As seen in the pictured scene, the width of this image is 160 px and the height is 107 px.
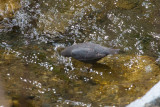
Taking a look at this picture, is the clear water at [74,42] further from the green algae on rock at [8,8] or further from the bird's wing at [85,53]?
the bird's wing at [85,53]

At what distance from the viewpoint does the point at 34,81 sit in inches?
182

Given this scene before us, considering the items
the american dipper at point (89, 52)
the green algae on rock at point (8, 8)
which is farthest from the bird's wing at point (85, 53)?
the green algae on rock at point (8, 8)

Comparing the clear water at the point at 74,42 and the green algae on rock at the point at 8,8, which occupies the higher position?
the green algae on rock at the point at 8,8

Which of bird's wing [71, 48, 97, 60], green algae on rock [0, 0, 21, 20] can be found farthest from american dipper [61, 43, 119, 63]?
green algae on rock [0, 0, 21, 20]

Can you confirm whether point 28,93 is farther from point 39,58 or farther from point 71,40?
point 71,40

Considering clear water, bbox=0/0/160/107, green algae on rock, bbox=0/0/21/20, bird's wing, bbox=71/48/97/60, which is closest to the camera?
clear water, bbox=0/0/160/107

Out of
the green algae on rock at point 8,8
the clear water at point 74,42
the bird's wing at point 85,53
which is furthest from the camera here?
the green algae on rock at point 8,8

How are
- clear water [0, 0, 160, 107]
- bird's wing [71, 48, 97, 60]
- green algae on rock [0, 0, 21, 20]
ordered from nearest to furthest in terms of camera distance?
clear water [0, 0, 160, 107], bird's wing [71, 48, 97, 60], green algae on rock [0, 0, 21, 20]

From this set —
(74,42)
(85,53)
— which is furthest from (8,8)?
(85,53)

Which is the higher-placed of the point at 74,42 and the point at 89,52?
the point at 74,42

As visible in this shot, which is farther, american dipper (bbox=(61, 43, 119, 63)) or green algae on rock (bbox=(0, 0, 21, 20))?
green algae on rock (bbox=(0, 0, 21, 20))

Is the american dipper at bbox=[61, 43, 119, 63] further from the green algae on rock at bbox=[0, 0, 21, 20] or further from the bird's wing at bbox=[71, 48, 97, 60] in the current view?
the green algae on rock at bbox=[0, 0, 21, 20]

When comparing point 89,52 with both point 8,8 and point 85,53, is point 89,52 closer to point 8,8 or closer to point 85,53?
point 85,53

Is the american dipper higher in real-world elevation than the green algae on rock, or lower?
lower
